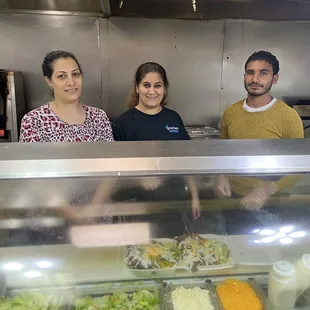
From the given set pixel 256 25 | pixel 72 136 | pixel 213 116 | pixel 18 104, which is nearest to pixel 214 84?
pixel 213 116

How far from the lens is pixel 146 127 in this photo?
1840mm

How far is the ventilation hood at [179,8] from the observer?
302 centimetres

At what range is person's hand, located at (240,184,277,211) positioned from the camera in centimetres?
103

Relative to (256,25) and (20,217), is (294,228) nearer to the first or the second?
(20,217)

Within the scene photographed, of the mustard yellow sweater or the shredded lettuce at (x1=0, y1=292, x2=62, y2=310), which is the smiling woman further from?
the mustard yellow sweater

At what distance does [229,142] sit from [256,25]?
2796 millimetres

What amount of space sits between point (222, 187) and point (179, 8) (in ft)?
8.89

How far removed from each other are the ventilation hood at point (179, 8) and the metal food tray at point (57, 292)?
251 centimetres

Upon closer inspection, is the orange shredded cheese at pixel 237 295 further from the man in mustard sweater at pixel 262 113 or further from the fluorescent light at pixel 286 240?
the man in mustard sweater at pixel 262 113

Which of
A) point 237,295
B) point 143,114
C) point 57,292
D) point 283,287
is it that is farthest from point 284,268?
point 143,114

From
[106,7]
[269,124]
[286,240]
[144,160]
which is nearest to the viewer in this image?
[144,160]

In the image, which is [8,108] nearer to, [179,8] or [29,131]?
[29,131]

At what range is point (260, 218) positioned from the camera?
43.8 inches

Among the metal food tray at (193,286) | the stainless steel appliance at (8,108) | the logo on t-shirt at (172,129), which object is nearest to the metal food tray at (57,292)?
the metal food tray at (193,286)
